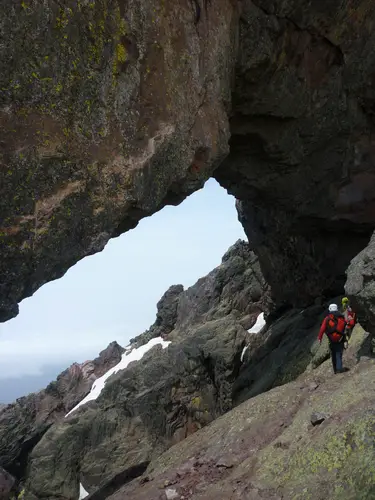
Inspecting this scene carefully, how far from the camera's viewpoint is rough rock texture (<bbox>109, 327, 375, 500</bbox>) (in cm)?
1239

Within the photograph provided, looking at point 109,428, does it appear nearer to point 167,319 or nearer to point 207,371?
point 207,371

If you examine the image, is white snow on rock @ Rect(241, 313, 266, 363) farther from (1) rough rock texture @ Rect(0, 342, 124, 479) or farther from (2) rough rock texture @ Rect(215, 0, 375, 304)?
(1) rough rock texture @ Rect(0, 342, 124, 479)

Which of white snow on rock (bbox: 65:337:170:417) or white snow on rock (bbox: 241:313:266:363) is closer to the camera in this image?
white snow on rock (bbox: 241:313:266:363)

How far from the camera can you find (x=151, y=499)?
16.5 metres

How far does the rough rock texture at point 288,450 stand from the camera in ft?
40.7

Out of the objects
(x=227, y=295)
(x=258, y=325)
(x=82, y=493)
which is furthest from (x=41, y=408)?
(x=258, y=325)

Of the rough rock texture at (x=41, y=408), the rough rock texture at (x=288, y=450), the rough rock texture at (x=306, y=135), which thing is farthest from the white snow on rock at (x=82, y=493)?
the rough rock texture at (x=306, y=135)

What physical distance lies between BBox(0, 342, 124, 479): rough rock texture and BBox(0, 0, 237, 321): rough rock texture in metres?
36.0

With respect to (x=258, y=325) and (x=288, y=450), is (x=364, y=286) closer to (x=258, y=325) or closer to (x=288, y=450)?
(x=288, y=450)

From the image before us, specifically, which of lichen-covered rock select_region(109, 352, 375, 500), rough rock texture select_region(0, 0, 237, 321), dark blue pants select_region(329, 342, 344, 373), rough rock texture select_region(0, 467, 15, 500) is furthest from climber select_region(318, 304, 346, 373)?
rough rock texture select_region(0, 467, 15, 500)

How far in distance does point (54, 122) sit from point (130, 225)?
201 inches

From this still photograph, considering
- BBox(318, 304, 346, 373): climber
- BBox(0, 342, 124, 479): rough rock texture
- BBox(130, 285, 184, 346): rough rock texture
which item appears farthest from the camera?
BBox(130, 285, 184, 346): rough rock texture

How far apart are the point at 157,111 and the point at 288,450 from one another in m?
12.2

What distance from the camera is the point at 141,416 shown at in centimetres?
3606
